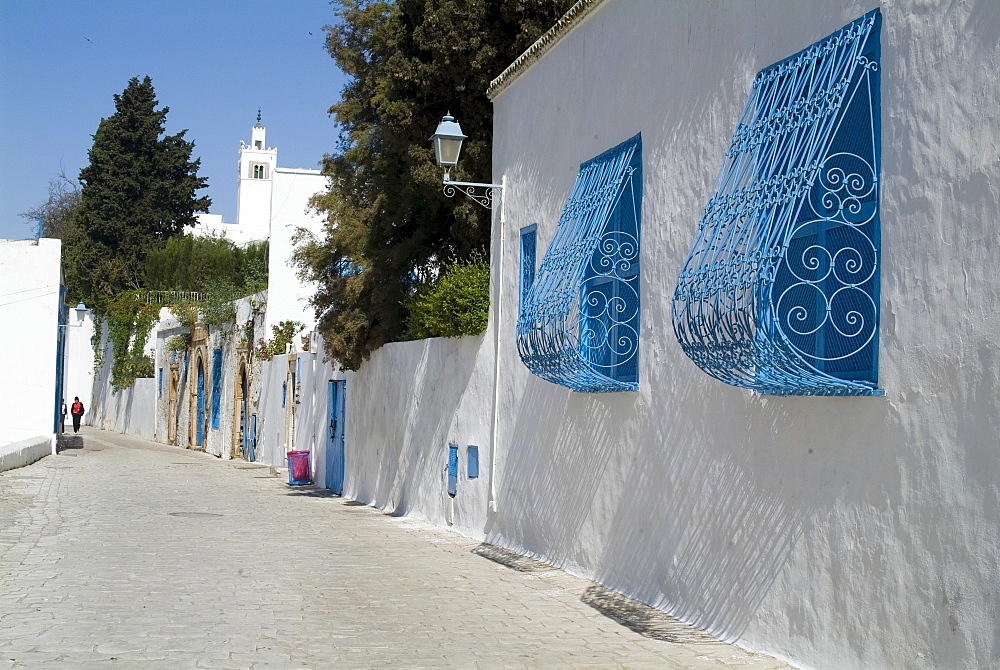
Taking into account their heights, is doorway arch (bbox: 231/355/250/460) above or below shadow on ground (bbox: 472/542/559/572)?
above

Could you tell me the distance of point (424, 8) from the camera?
45.7ft

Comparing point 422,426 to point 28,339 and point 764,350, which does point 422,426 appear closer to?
point 764,350

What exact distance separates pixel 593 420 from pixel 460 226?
554 cm

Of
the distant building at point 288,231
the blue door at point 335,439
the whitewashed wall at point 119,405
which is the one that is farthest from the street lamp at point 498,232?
the whitewashed wall at point 119,405

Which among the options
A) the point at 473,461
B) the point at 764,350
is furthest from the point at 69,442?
the point at 764,350

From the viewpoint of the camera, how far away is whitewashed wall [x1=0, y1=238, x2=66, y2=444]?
24.2 meters

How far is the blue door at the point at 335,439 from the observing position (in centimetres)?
1938

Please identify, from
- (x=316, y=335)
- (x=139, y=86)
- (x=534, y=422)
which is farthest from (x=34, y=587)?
(x=139, y=86)

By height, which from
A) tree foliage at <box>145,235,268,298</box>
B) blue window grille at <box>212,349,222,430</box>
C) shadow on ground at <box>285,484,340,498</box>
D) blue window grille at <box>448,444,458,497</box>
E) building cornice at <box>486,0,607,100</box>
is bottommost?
shadow on ground at <box>285,484,340,498</box>

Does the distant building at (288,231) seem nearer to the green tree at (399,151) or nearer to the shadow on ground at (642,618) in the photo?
the green tree at (399,151)

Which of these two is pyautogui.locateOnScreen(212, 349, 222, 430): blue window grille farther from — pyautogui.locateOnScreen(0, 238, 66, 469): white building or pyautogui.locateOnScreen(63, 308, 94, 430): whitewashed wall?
pyautogui.locateOnScreen(63, 308, 94, 430): whitewashed wall

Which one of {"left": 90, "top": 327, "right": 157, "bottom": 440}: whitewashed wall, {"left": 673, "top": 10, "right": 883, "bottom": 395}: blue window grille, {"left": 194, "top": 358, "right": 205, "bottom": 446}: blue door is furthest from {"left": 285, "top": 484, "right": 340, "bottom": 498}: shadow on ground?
{"left": 90, "top": 327, "right": 157, "bottom": 440}: whitewashed wall

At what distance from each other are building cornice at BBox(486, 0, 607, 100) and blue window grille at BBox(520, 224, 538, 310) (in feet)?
6.07

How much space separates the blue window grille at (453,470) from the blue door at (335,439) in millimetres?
6075
